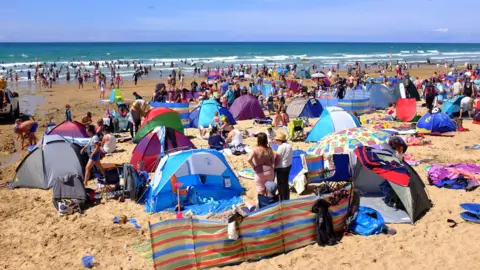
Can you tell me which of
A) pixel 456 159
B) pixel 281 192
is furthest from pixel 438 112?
pixel 281 192

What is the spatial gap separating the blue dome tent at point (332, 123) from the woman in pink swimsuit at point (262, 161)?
6.24 meters

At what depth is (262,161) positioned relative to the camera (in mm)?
7574

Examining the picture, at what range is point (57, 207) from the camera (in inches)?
336

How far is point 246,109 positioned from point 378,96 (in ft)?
20.9

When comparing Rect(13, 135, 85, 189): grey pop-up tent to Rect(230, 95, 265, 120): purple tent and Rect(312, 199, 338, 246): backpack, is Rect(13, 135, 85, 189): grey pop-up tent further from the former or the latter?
Rect(230, 95, 265, 120): purple tent

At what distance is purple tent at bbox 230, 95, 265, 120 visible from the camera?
17.9m

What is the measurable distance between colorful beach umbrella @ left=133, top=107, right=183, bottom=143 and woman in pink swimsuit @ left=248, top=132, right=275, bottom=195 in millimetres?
6706

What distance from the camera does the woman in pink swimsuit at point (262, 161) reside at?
752 cm

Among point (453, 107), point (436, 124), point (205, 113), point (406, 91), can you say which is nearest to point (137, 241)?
point (205, 113)

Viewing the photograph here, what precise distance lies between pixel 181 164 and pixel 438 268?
Result: 482 centimetres

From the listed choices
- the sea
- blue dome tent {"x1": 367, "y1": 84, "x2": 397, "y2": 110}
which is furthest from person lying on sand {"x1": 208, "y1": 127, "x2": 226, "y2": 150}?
the sea

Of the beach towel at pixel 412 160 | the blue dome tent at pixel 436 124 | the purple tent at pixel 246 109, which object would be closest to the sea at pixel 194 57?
the purple tent at pixel 246 109

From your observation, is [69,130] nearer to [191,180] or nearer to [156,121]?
[156,121]

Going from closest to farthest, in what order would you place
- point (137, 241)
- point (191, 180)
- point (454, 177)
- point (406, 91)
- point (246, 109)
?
point (137, 241), point (191, 180), point (454, 177), point (246, 109), point (406, 91)
